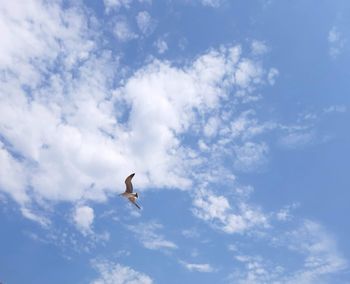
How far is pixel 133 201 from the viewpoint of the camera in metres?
63.8

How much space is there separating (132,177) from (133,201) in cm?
284

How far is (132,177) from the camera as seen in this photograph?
64.1 m
